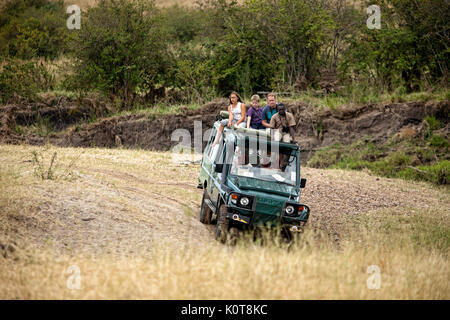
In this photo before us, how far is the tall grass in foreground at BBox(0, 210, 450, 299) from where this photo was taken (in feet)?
20.2

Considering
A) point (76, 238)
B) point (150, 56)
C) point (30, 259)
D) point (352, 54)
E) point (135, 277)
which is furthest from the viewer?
point (150, 56)

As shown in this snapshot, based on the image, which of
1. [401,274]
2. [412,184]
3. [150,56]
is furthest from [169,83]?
[401,274]

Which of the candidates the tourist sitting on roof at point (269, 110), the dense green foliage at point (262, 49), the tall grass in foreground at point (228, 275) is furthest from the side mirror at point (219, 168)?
the dense green foliage at point (262, 49)

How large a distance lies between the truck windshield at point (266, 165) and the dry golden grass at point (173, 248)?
1.14m

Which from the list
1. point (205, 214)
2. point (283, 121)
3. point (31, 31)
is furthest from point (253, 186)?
point (31, 31)

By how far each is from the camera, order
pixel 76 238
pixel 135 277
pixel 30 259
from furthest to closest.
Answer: pixel 76 238
pixel 30 259
pixel 135 277

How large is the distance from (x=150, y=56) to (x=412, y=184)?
49.8 ft

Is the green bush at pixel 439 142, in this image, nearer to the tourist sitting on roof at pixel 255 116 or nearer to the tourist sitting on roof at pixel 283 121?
the tourist sitting on roof at pixel 255 116

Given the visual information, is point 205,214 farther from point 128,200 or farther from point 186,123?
point 186,123

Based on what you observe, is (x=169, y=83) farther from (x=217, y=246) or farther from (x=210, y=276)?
(x=210, y=276)

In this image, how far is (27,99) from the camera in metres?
25.2

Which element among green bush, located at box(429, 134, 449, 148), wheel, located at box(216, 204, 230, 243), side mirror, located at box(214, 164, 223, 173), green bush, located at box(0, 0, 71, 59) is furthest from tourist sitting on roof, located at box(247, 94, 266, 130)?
green bush, located at box(0, 0, 71, 59)

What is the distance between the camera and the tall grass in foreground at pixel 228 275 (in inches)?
243

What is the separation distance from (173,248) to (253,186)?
1.93m
